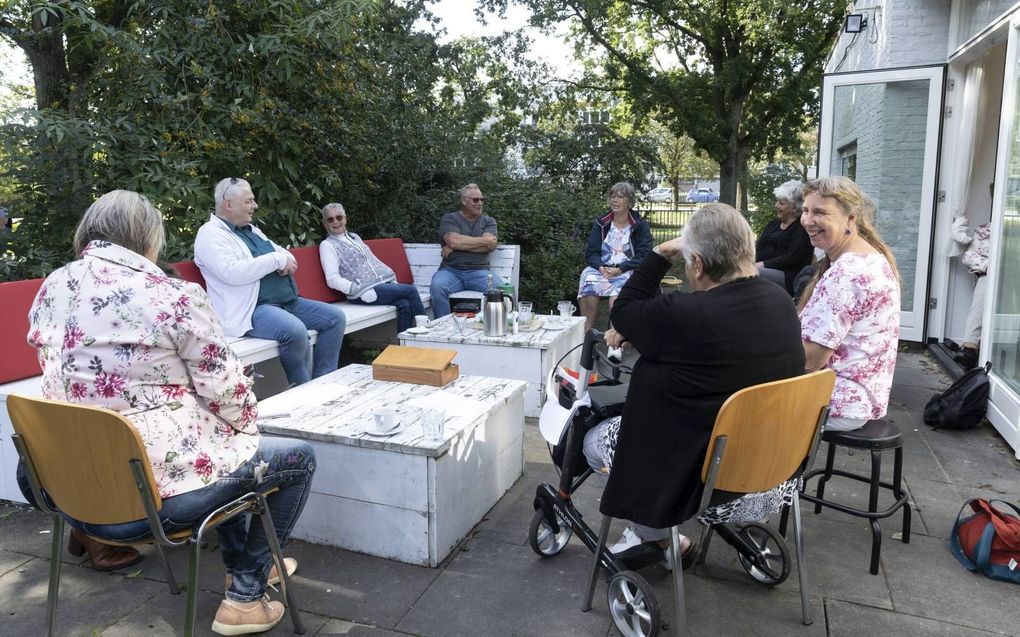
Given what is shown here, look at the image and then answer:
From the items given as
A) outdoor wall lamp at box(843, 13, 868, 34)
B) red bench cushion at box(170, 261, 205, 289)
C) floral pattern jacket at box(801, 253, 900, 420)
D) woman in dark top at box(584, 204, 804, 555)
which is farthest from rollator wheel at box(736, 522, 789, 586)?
outdoor wall lamp at box(843, 13, 868, 34)

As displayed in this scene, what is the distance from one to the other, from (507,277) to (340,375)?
3.03 metres

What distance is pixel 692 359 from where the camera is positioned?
6.25ft

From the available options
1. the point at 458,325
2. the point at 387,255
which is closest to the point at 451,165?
the point at 387,255

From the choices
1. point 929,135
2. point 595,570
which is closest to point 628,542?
point 595,570

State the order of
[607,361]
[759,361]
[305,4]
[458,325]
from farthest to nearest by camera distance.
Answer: [305,4] < [458,325] < [607,361] < [759,361]

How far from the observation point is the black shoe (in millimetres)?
5086

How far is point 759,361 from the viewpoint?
6.33 feet

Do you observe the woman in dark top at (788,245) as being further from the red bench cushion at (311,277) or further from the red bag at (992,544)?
the red bench cushion at (311,277)

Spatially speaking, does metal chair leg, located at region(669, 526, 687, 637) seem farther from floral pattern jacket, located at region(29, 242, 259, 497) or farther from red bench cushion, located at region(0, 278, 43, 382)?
red bench cushion, located at region(0, 278, 43, 382)

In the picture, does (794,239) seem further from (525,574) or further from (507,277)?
(525,574)

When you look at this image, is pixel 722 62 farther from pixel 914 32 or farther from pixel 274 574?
pixel 274 574

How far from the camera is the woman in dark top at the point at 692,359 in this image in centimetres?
190

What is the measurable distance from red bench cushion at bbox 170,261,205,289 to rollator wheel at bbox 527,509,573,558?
2719 millimetres

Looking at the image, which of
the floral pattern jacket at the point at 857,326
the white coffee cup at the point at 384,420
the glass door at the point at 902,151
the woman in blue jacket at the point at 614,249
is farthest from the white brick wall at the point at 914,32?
the white coffee cup at the point at 384,420
